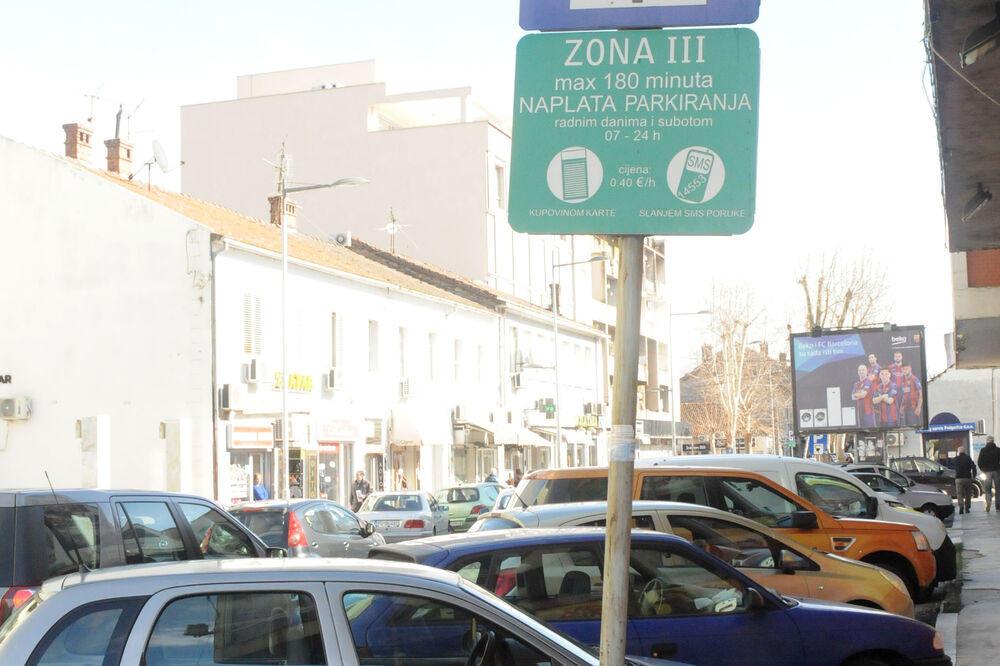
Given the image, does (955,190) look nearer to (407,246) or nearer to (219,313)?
(219,313)

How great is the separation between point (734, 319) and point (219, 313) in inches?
1660

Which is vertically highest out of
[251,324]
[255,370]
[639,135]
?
[251,324]

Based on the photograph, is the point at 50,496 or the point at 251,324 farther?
the point at 251,324

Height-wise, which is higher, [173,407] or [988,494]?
[173,407]

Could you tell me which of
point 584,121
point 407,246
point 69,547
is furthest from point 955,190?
point 407,246

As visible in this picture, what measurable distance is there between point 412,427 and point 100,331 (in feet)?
34.8

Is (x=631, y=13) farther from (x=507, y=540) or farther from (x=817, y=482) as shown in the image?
(x=817, y=482)

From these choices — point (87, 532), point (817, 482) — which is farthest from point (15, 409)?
point (87, 532)

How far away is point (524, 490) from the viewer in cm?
1296

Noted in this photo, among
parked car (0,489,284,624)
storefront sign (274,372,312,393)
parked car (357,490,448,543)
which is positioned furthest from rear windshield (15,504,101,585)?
storefront sign (274,372,312,393)

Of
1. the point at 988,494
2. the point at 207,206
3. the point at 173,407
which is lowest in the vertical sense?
the point at 988,494

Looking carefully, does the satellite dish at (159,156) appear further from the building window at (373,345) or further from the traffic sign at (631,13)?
the traffic sign at (631,13)

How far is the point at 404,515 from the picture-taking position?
89.2 feet

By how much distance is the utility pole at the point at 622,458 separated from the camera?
3.89 m
